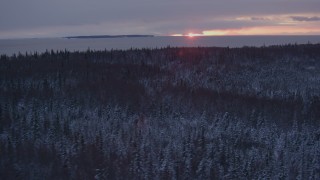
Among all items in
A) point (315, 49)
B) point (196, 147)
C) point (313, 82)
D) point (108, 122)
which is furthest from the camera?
point (315, 49)

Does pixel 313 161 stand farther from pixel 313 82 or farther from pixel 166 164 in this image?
pixel 313 82

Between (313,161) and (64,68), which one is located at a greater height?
(64,68)

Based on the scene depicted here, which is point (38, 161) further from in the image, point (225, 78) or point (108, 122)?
point (225, 78)

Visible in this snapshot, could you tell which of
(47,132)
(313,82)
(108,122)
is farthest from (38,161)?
(313,82)

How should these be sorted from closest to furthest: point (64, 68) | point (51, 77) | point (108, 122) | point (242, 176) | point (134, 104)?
1. point (242, 176)
2. point (108, 122)
3. point (134, 104)
4. point (51, 77)
5. point (64, 68)

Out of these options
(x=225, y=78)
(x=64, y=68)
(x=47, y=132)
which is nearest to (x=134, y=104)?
(x=47, y=132)

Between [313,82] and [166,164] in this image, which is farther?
[313,82]
